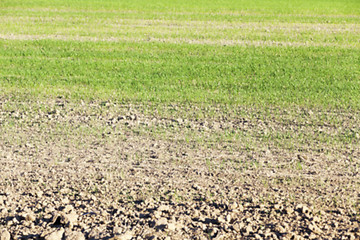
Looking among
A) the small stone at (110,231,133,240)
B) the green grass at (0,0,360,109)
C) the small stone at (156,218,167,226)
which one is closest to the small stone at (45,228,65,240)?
the small stone at (110,231,133,240)

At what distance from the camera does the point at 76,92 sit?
29.8 ft

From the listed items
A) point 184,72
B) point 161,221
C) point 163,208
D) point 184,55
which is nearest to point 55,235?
point 161,221

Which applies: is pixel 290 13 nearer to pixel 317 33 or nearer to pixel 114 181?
pixel 317 33

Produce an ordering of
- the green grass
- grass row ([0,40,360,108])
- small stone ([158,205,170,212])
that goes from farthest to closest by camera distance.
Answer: the green grass, grass row ([0,40,360,108]), small stone ([158,205,170,212])

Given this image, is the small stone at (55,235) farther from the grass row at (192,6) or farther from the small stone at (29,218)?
the grass row at (192,6)

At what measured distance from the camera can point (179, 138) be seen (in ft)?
22.5

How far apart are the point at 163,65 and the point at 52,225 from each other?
7.05 metres

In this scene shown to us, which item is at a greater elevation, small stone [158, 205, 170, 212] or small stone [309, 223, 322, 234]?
small stone [158, 205, 170, 212]

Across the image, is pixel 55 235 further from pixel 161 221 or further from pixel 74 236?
pixel 161 221

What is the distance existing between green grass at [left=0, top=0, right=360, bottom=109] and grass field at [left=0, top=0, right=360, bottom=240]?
6 cm

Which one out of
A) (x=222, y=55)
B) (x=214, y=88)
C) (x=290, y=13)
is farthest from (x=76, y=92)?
(x=290, y=13)

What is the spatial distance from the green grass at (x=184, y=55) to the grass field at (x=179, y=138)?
0.06 meters

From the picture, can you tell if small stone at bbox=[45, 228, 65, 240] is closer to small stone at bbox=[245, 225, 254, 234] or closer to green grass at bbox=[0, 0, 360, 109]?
small stone at bbox=[245, 225, 254, 234]

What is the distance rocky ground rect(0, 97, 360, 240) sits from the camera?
4641mm
